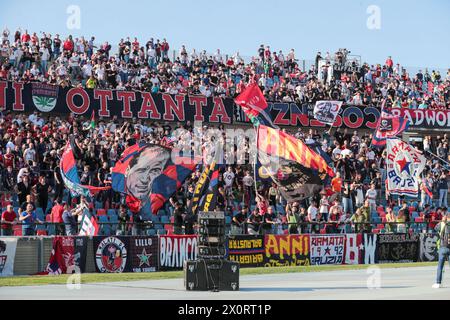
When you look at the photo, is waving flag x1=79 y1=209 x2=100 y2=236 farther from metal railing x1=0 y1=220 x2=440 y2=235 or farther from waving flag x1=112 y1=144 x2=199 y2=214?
waving flag x1=112 y1=144 x2=199 y2=214

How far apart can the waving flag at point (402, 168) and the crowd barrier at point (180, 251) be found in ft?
5.82

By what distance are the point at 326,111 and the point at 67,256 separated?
813 inches

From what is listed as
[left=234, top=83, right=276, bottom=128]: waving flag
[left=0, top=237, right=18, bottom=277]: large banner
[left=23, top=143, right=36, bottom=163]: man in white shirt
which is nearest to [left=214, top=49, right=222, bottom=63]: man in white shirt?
[left=234, top=83, right=276, bottom=128]: waving flag

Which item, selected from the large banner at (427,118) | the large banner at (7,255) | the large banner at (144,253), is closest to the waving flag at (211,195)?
the large banner at (144,253)

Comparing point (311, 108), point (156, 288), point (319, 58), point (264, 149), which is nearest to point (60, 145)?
point (264, 149)

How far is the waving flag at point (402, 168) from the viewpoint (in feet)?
113

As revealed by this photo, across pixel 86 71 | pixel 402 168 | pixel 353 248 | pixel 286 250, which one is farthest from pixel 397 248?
pixel 86 71

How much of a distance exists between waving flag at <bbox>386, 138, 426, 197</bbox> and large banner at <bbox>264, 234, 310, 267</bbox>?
5.10 metres

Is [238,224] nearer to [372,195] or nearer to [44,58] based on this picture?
[372,195]

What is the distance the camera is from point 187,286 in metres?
18.6

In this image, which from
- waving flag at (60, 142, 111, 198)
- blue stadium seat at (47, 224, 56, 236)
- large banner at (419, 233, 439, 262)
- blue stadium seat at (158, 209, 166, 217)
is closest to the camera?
blue stadium seat at (47, 224, 56, 236)

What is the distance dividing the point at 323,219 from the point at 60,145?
392 inches

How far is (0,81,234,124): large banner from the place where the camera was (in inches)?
1398

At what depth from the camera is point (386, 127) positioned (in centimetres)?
3978
